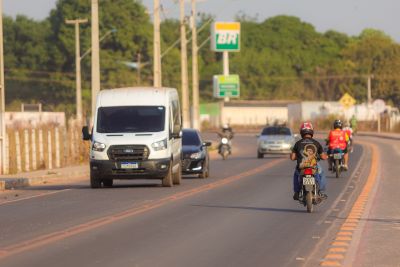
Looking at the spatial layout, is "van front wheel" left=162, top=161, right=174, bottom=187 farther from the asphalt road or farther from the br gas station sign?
the br gas station sign

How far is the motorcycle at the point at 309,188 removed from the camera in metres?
21.7

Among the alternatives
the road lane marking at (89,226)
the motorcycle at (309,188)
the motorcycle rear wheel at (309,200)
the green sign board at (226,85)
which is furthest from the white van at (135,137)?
the green sign board at (226,85)

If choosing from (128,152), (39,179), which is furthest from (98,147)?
(39,179)

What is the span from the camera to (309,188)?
2167 centimetres

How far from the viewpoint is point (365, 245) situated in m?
15.9

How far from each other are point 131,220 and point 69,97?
103 m

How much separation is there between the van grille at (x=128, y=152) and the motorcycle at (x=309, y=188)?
9323 millimetres

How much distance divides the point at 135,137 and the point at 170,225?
39.5 feet

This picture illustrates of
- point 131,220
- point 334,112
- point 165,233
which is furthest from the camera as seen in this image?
point 334,112

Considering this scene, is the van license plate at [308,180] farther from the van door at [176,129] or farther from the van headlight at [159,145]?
the van door at [176,129]

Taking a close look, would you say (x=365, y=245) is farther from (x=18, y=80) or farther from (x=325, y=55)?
(x=325, y=55)

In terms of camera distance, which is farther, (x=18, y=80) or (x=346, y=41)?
(x=346, y=41)

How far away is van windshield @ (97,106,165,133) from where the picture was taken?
31.6 meters

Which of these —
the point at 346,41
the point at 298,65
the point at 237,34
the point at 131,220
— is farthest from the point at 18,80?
the point at 131,220
